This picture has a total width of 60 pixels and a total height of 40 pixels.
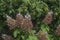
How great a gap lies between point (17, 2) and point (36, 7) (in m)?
0.38

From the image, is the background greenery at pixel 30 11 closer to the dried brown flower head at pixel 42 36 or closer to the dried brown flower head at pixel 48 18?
the dried brown flower head at pixel 48 18

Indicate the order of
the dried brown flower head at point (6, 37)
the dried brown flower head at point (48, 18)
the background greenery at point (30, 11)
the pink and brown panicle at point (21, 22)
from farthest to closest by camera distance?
the background greenery at point (30, 11)
the dried brown flower head at point (48, 18)
the dried brown flower head at point (6, 37)
the pink and brown panicle at point (21, 22)

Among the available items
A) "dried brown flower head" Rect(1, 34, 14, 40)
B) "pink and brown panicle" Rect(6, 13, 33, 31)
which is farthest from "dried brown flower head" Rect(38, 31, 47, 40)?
"dried brown flower head" Rect(1, 34, 14, 40)

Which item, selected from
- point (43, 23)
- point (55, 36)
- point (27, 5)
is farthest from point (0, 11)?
point (55, 36)

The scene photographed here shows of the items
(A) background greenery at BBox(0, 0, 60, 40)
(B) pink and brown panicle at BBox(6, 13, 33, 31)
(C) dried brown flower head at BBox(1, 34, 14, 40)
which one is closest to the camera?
(B) pink and brown panicle at BBox(6, 13, 33, 31)

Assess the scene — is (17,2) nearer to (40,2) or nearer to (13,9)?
(13,9)

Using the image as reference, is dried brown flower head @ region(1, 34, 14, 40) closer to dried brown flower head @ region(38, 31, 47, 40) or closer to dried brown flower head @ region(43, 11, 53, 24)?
dried brown flower head @ region(38, 31, 47, 40)

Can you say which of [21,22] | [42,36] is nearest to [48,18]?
[42,36]

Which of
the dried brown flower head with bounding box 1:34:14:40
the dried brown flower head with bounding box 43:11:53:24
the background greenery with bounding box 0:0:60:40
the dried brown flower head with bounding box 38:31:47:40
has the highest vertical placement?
the background greenery with bounding box 0:0:60:40

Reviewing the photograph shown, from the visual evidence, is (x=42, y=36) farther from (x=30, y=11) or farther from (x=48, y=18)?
(x=30, y=11)

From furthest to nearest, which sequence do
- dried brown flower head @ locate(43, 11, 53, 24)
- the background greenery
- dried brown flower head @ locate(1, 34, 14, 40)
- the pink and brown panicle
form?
the background greenery → dried brown flower head @ locate(43, 11, 53, 24) → dried brown flower head @ locate(1, 34, 14, 40) → the pink and brown panicle

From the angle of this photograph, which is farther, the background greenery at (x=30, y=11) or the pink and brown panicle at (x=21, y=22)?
the background greenery at (x=30, y=11)

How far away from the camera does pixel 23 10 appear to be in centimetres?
453

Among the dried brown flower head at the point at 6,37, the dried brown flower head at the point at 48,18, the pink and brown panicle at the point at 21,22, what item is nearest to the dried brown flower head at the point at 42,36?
the pink and brown panicle at the point at 21,22
